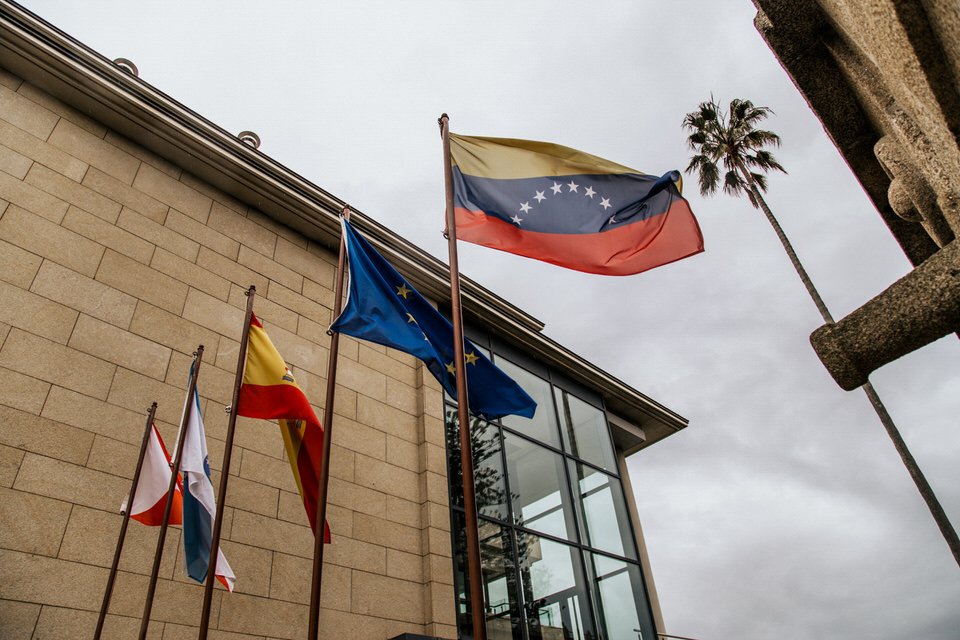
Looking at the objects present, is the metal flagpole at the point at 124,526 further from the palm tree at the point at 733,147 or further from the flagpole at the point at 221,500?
the palm tree at the point at 733,147

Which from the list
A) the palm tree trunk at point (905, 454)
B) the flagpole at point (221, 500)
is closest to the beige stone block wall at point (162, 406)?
the flagpole at point (221, 500)

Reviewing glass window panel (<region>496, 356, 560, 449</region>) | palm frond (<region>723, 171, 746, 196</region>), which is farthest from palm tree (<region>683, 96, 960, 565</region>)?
glass window panel (<region>496, 356, 560, 449</region>)

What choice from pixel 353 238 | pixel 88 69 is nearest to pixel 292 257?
pixel 88 69

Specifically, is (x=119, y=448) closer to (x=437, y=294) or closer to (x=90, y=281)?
(x=90, y=281)

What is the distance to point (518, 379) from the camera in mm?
17281

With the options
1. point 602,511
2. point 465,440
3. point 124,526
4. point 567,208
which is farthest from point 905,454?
point 124,526

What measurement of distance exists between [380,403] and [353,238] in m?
6.25

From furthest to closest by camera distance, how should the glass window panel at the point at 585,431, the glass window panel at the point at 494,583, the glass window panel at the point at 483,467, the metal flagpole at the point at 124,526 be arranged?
the glass window panel at the point at 585,431 < the glass window panel at the point at 483,467 < the glass window panel at the point at 494,583 < the metal flagpole at the point at 124,526

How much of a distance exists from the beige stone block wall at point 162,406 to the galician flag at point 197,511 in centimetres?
93

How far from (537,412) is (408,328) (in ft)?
33.9

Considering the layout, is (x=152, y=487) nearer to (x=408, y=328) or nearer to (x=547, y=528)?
(x=408, y=328)

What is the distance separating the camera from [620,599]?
50.6ft

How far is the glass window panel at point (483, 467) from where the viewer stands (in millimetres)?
13820

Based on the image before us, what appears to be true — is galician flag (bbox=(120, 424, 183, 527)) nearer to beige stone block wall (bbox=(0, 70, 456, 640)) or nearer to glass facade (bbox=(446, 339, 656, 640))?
beige stone block wall (bbox=(0, 70, 456, 640))
